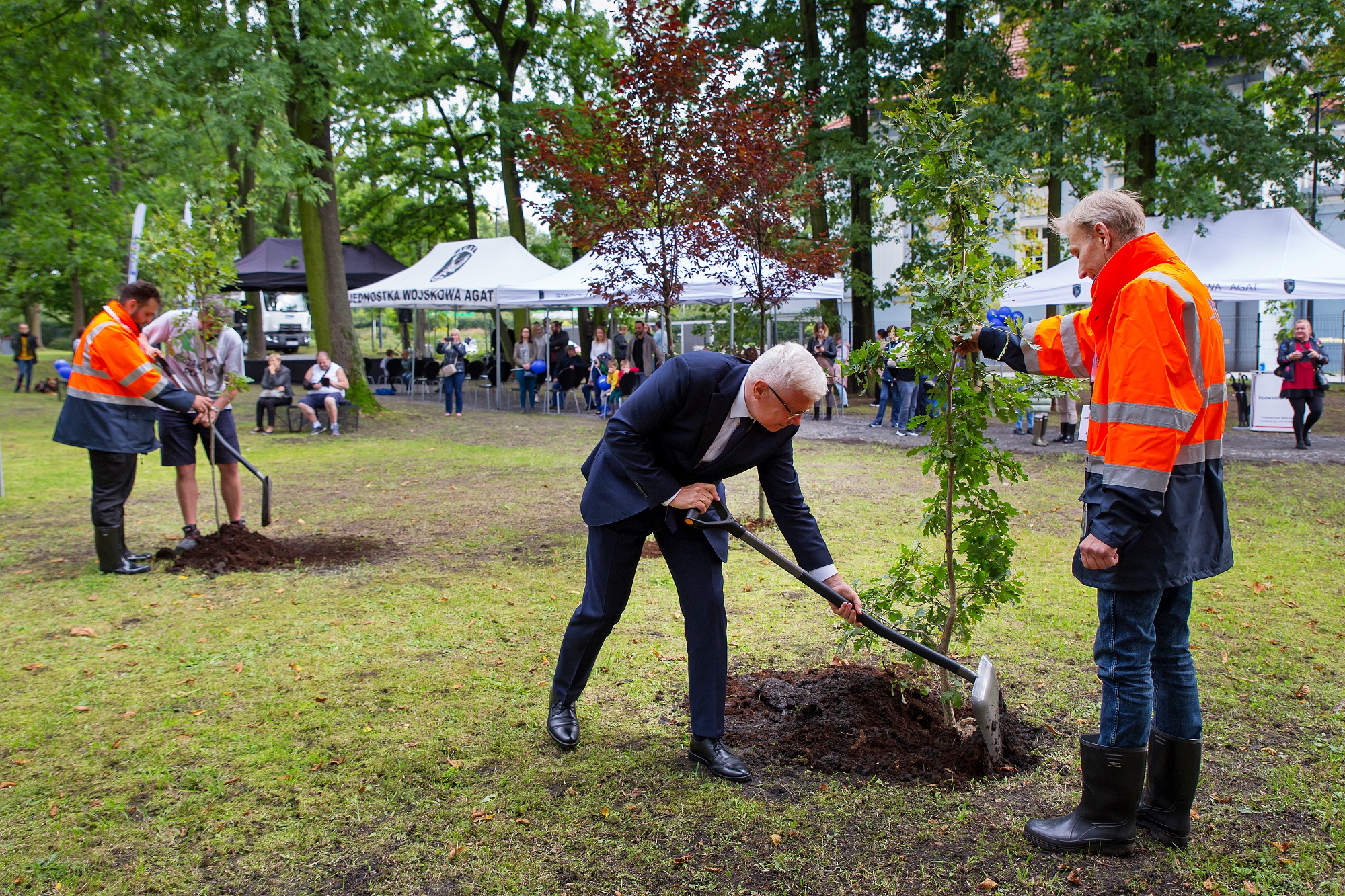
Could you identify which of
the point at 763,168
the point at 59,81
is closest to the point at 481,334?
the point at 59,81

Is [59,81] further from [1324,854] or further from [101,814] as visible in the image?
[1324,854]

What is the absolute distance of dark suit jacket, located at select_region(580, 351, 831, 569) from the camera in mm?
3318

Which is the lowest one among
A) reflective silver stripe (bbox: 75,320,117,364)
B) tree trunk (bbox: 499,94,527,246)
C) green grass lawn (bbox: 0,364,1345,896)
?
green grass lawn (bbox: 0,364,1345,896)

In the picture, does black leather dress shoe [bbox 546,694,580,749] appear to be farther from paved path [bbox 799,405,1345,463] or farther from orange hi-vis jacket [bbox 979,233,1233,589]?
paved path [bbox 799,405,1345,463]

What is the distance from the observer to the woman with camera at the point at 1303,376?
12.1 metres

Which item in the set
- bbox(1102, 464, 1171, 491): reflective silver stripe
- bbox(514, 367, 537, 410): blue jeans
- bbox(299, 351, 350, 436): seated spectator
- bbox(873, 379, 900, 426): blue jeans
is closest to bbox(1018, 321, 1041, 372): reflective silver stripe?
bbox(1102, 464, 1171, 491): reflective silver stripe

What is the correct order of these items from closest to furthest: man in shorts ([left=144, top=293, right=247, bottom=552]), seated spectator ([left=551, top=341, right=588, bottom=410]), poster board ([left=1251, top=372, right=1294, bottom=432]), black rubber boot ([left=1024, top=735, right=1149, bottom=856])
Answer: black rubber boot ([left=1024, top=735, right=1149, bottom=856]) < man in shorts ([left=144, top=293, right=247, bottom=552]) < poster board ([left=1251, top=372, right=1294, bottom=432]) < seated spectator ([left=551, top=341, right=588, bottom=410])

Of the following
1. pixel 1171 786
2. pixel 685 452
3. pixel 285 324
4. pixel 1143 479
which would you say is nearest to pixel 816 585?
pixel 685 452

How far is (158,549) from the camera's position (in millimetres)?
7023

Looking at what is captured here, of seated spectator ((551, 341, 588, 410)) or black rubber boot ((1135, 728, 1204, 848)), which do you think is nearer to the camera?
black rubber boot ((1135, 728, 1204, 848))

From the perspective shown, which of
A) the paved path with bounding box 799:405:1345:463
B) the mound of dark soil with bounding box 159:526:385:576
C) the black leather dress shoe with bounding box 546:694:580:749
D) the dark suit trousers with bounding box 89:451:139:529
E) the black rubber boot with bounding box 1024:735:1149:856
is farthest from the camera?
the paved path with bounding box 799:405:1345:463

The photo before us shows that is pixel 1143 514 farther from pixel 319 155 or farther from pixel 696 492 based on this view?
pixel 319 155

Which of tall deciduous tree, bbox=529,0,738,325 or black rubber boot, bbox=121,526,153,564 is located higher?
tall deciduous tree, bbox=529,0,738,325

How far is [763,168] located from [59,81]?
12.1 meters
